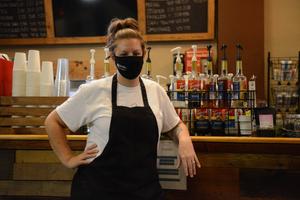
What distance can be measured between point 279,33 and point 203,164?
1788 mm

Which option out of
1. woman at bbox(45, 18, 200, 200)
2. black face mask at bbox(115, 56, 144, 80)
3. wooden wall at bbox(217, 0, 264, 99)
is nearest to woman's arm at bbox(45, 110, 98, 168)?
woman at bbox(45, 18, 200, 200)

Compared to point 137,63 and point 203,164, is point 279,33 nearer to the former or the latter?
point 203,164

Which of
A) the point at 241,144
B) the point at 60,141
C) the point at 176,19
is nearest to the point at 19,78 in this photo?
the point at 60,141

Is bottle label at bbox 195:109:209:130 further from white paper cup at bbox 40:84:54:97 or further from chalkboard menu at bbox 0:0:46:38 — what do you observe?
chalkboard menu at bbox 0:0:46:38

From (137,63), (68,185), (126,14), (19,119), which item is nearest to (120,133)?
(137,63)

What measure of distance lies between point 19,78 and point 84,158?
2.71ft

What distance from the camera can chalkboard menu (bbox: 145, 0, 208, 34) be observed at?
3.03m

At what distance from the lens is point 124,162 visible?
139 cm

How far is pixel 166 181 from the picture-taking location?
1688 mm

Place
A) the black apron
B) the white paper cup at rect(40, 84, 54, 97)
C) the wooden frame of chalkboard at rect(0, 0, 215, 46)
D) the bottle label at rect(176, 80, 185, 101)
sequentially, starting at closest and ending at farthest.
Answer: the black apron < the bottle label at rect(176, 80, 185, 101) < the white paper cup at rect(40, 84, 54, 97) < the wooden frame of chalkboard at rect(0, 0, 215, 46)

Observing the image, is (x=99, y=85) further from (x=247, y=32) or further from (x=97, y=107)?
(x=247, y=32)

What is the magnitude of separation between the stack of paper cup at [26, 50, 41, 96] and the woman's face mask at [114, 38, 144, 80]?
0.76 metres

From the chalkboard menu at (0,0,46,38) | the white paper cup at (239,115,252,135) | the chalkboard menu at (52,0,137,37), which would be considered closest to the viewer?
the white paper cup at (239,115,252,135)

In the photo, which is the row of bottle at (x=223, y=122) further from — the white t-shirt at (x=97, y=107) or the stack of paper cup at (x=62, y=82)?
the stack of paper cup at (x=62, y=82)
